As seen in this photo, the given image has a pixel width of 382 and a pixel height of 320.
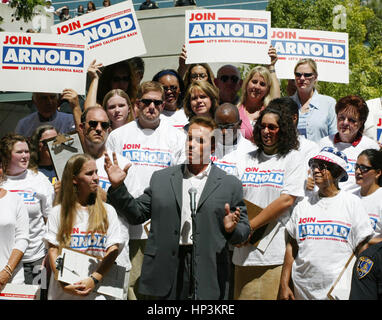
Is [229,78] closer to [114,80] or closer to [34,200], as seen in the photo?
[114,80]

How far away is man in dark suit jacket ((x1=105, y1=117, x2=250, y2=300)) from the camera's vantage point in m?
5.22

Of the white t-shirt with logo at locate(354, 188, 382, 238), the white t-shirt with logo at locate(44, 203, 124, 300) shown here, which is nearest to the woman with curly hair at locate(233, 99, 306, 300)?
the white t-shirt with logo at locate(354, 188, 382, 238)

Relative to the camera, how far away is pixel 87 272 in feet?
17.7

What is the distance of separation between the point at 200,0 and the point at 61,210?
22.0 meters

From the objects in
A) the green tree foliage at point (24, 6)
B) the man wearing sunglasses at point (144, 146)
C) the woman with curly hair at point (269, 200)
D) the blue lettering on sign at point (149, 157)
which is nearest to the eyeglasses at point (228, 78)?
the man wearing sunglasses at point (144, 146)

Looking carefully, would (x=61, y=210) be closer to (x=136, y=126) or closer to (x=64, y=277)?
(x=64, y=277)

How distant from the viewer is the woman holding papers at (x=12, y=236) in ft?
19.3

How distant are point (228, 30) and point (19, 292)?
13.4 ft

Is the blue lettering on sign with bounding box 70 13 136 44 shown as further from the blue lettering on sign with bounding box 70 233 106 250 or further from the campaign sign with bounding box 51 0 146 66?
the blue lettering on sign with bounding box 70 233 106 250

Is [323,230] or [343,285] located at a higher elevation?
[323,230]

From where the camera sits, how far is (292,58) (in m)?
8.34

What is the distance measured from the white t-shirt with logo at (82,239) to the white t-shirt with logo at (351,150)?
7.75 ft

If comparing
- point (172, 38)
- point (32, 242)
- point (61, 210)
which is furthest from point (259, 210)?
point (172, 38)

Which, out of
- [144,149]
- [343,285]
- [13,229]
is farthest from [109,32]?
[343,285]
